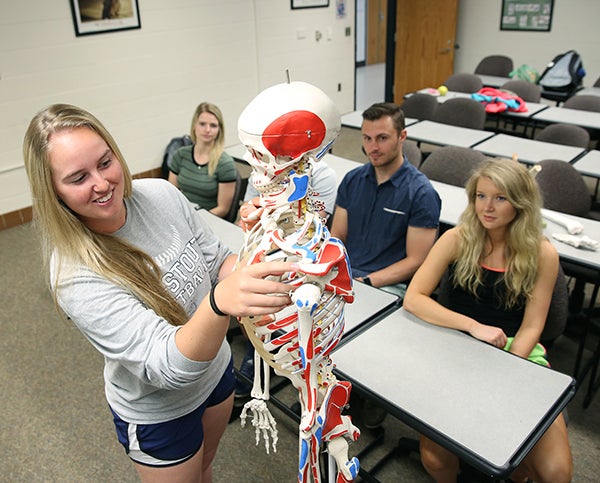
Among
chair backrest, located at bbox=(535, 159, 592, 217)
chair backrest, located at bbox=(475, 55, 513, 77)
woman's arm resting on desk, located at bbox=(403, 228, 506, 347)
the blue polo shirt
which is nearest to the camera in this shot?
woman's arm resting on desk, located at bbox=(403, 228, 506, 347)

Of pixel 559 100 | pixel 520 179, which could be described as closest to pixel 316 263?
pixel 520 179

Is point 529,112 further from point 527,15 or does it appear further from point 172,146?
point 172,146

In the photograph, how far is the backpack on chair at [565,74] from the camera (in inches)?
226

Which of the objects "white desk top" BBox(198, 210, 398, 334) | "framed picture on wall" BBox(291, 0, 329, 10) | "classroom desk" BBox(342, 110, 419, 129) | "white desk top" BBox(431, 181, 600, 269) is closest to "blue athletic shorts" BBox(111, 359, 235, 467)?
"white desk top" BBox(198, 210, 398, 334)

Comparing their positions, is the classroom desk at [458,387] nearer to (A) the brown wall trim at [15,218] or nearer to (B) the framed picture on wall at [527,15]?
(A) the brown wall trim at [15,218]

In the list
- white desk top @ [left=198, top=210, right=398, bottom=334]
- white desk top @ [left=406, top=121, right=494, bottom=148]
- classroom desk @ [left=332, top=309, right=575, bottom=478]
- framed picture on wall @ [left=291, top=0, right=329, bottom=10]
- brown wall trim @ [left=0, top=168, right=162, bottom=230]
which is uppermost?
framed picture on wall @ [left=291, top=0, right=329, bottom=10]

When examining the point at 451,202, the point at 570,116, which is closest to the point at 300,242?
the point at 451,202

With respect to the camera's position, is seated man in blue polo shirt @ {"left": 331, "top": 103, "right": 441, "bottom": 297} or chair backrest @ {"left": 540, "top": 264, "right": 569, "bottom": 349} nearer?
chair backrest @ {"left": 540, "top": 264, "right": 569, "bottom": 349}

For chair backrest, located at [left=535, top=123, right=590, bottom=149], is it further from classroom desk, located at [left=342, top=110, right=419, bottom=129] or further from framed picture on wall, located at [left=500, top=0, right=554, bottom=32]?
framed picture on wall, located at [left=500, top=0, right=554, bottom=32]

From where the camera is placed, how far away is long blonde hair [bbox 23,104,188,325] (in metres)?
1.07

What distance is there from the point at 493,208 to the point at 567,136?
2.42 metres

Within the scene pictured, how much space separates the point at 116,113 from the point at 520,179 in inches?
161

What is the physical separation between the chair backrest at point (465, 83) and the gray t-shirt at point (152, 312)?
192 inches

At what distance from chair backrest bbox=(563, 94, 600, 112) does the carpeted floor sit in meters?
2.71
